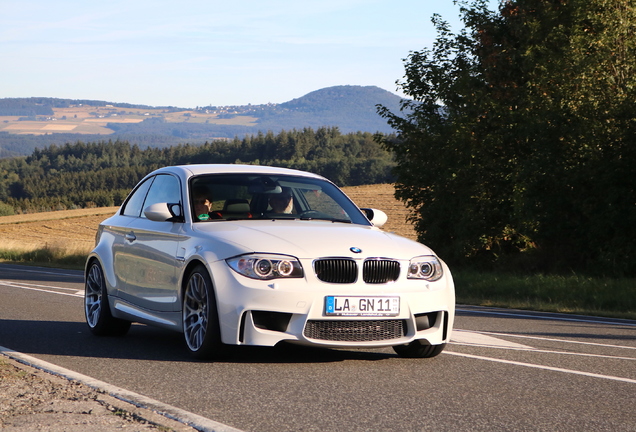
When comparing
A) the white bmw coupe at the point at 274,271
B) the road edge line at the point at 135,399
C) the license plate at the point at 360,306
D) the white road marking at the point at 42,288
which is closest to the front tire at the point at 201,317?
the white bmw coupe at the point at 274,271

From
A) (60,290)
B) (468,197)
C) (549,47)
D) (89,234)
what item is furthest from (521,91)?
(89,234)

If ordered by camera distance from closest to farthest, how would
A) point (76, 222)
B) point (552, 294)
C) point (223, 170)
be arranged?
1. point (223, 170)
2. point (552, 294)
3. point (76, 222)

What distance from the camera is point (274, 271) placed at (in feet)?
23.0

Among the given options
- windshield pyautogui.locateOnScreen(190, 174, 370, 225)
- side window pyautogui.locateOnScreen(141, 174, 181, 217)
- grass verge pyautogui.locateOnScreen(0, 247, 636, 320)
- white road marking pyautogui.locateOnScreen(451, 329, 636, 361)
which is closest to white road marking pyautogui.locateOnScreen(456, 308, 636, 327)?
grass verge pyautogui.locateOnScreen(0, 247, 636, 320)

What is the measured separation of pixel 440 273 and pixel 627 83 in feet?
61.7

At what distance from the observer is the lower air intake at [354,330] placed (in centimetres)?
702

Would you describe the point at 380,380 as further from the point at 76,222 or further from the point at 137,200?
the point at 76,222

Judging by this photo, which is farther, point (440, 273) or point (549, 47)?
point (549, 47)

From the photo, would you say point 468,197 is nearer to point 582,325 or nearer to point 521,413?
point 582,325

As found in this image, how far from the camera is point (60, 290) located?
17.2 metres

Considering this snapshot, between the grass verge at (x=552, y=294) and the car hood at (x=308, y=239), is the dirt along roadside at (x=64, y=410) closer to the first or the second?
the car hood at (x=308, y=239)

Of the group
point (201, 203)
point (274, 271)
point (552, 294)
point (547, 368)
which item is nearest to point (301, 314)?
point (274, 271)

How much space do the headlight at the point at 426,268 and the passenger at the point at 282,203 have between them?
1.47m

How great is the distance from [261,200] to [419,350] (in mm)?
1945
